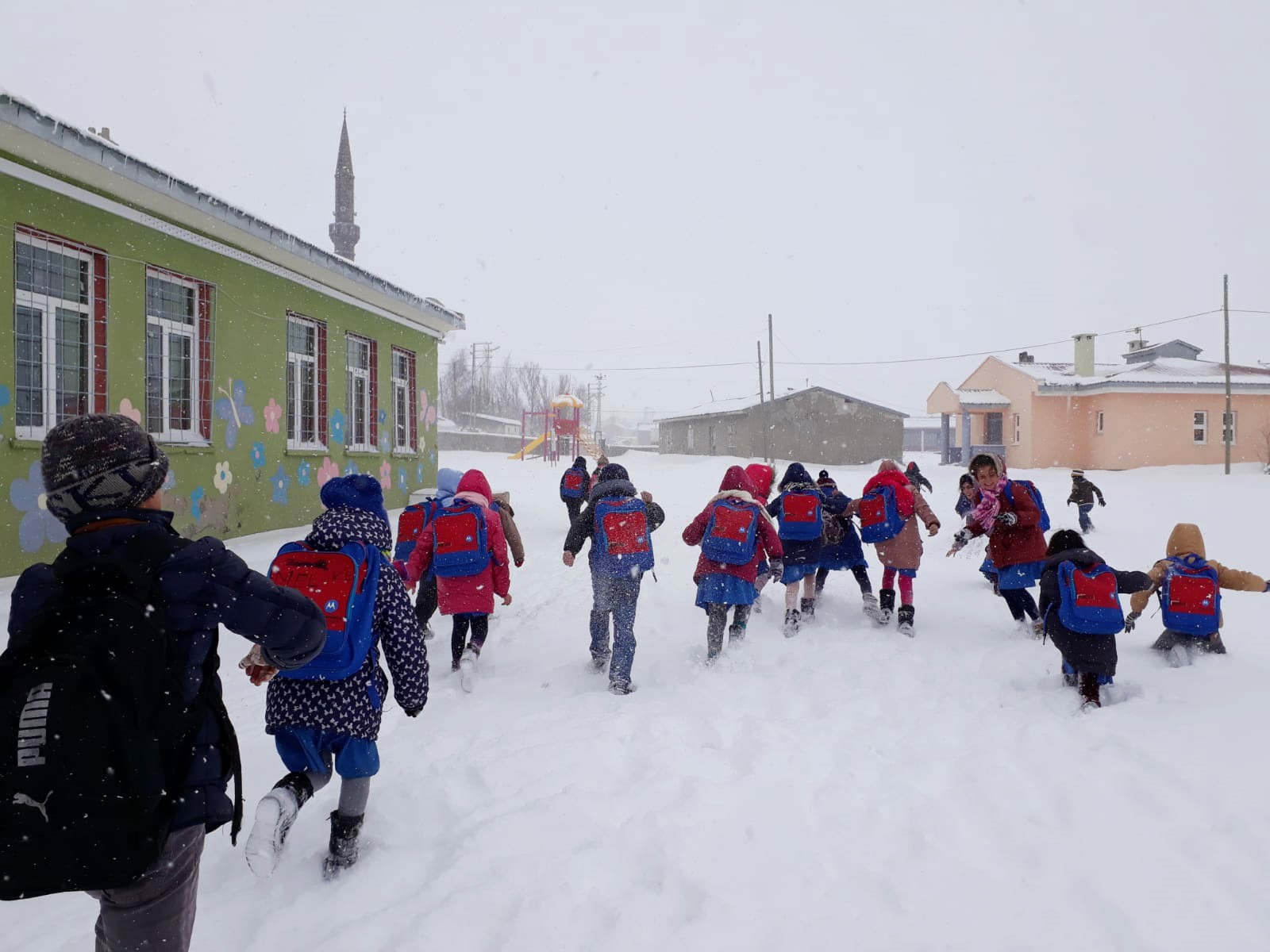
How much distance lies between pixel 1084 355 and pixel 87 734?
4011cm

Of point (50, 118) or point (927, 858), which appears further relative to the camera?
point (50, 118)

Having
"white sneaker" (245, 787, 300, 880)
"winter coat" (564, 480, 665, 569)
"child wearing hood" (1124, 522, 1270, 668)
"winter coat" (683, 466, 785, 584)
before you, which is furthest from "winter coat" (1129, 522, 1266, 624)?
"white sneaker" (245, 787, 300, 880)

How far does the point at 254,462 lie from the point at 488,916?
9.05 m

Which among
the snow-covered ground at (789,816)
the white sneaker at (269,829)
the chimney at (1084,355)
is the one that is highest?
the chimney at (1084,355)

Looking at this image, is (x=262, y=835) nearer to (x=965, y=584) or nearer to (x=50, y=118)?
(x=50, y=118)

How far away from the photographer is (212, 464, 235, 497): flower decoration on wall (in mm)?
9508

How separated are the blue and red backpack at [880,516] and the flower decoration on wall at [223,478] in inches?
312

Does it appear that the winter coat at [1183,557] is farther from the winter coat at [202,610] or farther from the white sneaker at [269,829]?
the winter coat at [202,610]

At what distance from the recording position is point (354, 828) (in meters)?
2.98

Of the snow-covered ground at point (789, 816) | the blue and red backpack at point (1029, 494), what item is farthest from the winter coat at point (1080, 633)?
the blue and red backpack at point (1029, 494)

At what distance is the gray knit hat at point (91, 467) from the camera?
1.75 m

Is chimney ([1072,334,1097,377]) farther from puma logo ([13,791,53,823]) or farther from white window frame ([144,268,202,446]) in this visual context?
puma logo ([13,791,53,823])

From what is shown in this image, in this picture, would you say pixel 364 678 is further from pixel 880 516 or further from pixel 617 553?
pixel 880 516

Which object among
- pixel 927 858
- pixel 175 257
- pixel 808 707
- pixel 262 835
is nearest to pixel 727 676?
pixel 808 707
